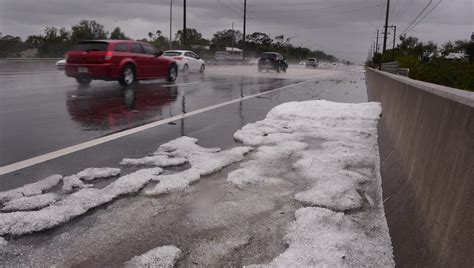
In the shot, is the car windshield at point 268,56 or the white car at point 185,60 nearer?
the white car at point 185,60

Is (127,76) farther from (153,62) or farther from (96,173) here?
(96,173)

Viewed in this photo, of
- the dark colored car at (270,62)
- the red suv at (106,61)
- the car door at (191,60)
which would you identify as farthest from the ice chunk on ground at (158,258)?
the dark colored car at (270,62)

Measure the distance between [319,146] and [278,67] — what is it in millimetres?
34040

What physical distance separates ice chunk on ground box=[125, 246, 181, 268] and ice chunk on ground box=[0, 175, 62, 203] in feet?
5.66

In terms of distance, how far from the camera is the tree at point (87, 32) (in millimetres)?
58844

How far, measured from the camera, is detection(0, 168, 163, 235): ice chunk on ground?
3225 mm

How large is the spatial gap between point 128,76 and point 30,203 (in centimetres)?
1259

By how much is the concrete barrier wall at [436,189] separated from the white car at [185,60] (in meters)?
24.3

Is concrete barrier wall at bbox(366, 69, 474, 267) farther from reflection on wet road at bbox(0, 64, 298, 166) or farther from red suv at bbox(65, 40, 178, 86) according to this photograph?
red suv at bbox(65, 40, 178, 86)

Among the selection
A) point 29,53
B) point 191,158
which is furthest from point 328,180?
point 29,53

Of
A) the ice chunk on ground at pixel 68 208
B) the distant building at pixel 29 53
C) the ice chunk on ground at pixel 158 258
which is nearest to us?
the ice chunk on ground at pixel 158 258

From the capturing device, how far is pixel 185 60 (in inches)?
1088

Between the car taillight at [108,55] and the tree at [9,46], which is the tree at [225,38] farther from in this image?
the car taillight at [108,55]

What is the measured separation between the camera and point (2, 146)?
5.76m
